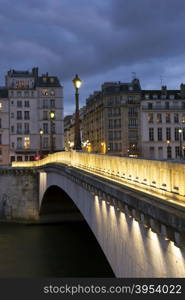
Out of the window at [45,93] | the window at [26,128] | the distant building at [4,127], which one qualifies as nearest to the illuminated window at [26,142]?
the window at [26,128]

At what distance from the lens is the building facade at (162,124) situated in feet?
234

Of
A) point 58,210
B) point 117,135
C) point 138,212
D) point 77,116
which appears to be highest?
point 117,135

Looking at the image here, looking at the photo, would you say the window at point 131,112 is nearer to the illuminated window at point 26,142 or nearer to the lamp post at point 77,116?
the illuminated window at point 26,142

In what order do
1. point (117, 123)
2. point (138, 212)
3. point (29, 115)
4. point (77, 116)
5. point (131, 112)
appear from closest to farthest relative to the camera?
point (138, 212) < point (77, 116) < point (29, 115) < point (131, 112) < point (117, 123)

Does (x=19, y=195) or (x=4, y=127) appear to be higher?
(x=4, y=127)

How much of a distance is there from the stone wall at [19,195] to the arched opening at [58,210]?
3.82 feet

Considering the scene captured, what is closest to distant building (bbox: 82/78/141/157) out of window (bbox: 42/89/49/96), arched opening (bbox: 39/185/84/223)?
window (bbox: 42/89/49/96)

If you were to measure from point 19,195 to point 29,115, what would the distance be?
98.6ft

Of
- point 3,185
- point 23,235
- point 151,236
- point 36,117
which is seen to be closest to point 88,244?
point 23,235

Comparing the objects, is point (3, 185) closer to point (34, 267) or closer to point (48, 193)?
point (48, 193)

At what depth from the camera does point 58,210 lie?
45.6m

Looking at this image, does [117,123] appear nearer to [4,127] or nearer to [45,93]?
[45,93]

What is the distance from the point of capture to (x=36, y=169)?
44.9 metres

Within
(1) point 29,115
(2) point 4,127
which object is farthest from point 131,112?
(2) point 4,127
